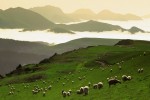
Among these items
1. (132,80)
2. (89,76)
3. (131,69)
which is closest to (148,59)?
(131,69)

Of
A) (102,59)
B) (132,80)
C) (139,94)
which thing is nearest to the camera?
(139,94)

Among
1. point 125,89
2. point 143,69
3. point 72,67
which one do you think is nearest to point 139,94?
point 125,89

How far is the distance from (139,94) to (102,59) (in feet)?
263

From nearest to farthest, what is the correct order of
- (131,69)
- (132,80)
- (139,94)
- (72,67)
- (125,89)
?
(139,94)
(125,89)
(132,80)
(131,69)
(72,67)

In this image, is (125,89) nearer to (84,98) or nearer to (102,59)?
(84,98)

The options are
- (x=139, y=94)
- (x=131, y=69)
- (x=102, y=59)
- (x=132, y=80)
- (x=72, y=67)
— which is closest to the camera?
(x=139, y=94)

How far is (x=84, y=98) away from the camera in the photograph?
46938 mm

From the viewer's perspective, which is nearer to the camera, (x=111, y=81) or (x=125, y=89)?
(x=125, y=89)

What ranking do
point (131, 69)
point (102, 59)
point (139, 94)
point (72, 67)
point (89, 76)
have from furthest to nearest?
point (102, 59)
point (72, 67)
point (89, 76)
point (131, 69)
point (139, 94)

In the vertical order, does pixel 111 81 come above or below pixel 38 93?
above

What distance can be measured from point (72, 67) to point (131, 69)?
50.3 m

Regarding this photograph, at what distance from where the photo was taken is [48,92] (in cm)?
6462

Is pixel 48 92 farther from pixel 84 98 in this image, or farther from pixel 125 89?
pixel 125 89

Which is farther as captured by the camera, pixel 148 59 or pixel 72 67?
pixel 72 67
